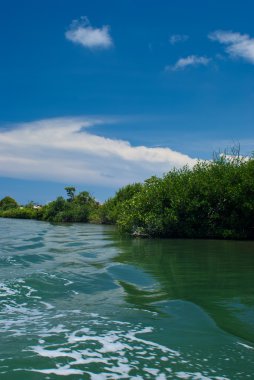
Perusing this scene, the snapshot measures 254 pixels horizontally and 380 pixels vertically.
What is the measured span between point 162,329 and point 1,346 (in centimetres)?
259

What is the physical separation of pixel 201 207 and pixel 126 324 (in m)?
25.6

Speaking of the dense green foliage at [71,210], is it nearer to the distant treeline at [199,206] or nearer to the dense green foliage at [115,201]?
the dense green foliage at [115,201]

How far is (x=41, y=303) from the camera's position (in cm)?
900

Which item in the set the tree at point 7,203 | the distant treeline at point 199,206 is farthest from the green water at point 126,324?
the tree at point 7,203

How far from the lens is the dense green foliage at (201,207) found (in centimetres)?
3136

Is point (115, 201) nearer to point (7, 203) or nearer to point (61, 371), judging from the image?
point (61, 371)

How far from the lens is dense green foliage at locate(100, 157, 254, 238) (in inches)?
1235

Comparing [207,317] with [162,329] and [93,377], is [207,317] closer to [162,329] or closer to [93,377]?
[162,329]

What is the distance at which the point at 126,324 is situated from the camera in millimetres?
7207

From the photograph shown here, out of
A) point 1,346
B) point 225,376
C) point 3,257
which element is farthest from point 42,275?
point 225,376

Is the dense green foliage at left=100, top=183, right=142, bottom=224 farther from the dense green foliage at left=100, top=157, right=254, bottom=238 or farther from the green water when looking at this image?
the green water

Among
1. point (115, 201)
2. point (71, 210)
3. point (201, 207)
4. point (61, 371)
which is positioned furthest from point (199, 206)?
point (71, 210)

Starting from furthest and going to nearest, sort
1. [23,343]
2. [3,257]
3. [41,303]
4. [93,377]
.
→ [3,257] → [41,303] → [23,343] → [93,377]

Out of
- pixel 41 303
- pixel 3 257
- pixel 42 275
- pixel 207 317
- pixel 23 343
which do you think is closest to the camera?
pixel 23 343
